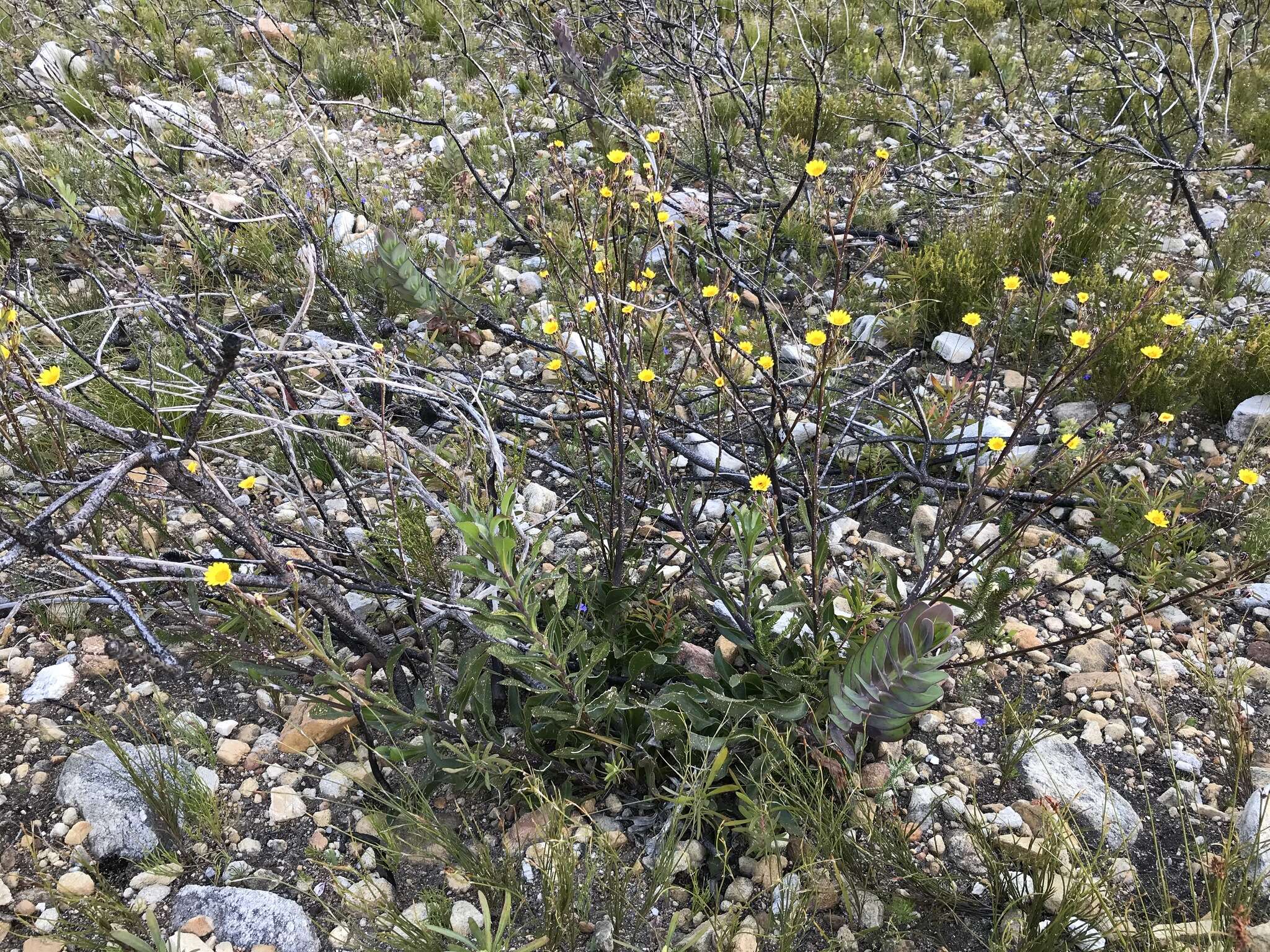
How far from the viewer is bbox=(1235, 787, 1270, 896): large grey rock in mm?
1826

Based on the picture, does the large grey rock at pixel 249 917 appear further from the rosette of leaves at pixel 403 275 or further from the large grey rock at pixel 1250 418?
the large grey rock at pixel 1250 418

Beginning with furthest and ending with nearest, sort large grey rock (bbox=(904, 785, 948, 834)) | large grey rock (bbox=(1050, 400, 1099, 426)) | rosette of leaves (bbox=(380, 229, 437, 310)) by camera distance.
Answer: rosette of leaves (bbox=(380, 229, 437, 310)) → large grey rock (bbox=(1050, 400, 1099, 426)) → large grey rock (bbox=(904, 785, 948, 834))

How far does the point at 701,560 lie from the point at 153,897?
1.59 meters

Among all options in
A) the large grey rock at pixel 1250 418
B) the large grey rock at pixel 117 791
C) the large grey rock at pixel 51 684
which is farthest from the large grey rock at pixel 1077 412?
the large grey rock at pixel 51 684

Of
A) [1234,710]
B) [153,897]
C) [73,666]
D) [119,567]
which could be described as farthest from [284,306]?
[1234,710]

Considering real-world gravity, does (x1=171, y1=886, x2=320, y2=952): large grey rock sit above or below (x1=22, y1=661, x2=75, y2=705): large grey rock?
below

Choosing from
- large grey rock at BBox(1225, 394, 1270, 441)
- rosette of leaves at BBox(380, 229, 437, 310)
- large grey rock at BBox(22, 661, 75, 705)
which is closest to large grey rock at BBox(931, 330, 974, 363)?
large grey rock at BBox(1225, 394, 1270, 441)

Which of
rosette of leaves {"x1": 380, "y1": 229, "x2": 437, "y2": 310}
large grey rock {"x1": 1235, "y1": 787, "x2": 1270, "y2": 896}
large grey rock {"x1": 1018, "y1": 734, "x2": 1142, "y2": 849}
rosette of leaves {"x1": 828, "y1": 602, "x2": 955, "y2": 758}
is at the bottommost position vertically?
large grey rock {"x1": 1018, "y1": 734, "x2": 1142, "y2": 849}

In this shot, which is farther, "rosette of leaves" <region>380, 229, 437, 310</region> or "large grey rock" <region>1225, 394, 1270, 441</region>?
"rosette of leaves" <region>380, 229, 437, 310</region>

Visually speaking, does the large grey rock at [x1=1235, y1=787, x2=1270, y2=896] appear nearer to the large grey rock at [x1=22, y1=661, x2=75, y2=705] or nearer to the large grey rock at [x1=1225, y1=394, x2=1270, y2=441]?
the large grey rock at [x1=1225, y1=394, x2=1270, y2=441]

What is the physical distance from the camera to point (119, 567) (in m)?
2.66

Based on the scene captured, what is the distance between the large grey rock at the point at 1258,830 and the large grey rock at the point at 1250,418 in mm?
1596

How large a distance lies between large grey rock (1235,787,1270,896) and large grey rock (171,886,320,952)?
212 centimetres

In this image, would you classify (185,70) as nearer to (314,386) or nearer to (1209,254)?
(314,386)
